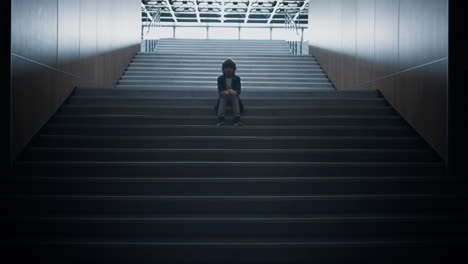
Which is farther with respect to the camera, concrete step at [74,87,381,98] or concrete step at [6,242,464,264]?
concrete step at [74,87,381,98]

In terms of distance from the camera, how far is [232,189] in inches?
181

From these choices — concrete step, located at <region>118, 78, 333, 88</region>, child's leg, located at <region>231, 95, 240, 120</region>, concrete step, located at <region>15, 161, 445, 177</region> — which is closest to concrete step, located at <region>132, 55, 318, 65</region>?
concrete step, located at <region>118, 78, 333, 88</region>

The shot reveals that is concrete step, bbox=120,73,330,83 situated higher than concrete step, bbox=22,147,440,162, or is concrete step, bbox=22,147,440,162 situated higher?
concrete step, bbox=120,73,330,83

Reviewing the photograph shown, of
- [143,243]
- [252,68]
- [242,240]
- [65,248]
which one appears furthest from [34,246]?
[252,68]

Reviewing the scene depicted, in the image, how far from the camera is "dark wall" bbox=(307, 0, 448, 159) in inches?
196

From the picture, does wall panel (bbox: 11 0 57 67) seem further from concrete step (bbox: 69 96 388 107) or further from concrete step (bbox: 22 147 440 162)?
concrete step (bbox: 22 147 440 162)

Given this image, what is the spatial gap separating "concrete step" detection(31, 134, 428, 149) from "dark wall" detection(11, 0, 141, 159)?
1.60 ft

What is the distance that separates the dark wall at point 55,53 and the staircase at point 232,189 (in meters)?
0.29

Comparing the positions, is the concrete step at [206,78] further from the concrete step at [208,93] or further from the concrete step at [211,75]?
the concrete step at [208,93]

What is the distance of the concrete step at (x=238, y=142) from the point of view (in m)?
5.36

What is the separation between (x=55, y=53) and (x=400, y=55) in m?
4.22

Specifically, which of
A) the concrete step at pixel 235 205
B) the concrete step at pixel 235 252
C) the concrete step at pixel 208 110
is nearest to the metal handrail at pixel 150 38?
the concrete step at pixel 208 110

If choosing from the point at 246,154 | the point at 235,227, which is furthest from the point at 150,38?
the point at 235,227

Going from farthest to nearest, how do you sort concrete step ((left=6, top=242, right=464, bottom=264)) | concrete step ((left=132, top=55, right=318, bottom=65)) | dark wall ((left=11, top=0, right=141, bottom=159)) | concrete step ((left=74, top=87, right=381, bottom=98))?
concrete step ((left=132, top=55, right=318, bottom=65))
concrete step ((left=74, top=87, right=381, bottom=98))
dark wall ((left=11, top=0, right=141, bottom=159))
concrete step ((left=6, top=242, right=464, bottom=264))
